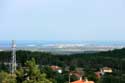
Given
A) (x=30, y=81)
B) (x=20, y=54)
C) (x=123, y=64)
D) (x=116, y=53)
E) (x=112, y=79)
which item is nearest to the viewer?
(x=30, y=81)

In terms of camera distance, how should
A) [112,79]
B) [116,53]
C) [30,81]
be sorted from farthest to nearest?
[116,53] < [112,79] < [30,81]

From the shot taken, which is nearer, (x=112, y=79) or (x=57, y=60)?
(x=112, y=79)

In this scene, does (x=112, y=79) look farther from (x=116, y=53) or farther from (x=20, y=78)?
(x=116, y=53)

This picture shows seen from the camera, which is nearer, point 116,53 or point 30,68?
point 30,68

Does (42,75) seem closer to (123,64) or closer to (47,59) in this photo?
(123,64)

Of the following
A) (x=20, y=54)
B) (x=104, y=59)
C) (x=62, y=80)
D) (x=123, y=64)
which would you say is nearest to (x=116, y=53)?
(x=104, y=59)

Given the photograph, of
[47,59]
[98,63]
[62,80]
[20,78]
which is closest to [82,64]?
[98,63]

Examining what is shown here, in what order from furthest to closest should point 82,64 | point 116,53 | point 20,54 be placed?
point 116,53, point 20,54, point 82,64

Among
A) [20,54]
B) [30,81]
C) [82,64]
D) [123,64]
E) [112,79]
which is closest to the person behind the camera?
[30,81]

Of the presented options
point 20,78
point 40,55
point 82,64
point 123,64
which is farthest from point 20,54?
point 20,78
